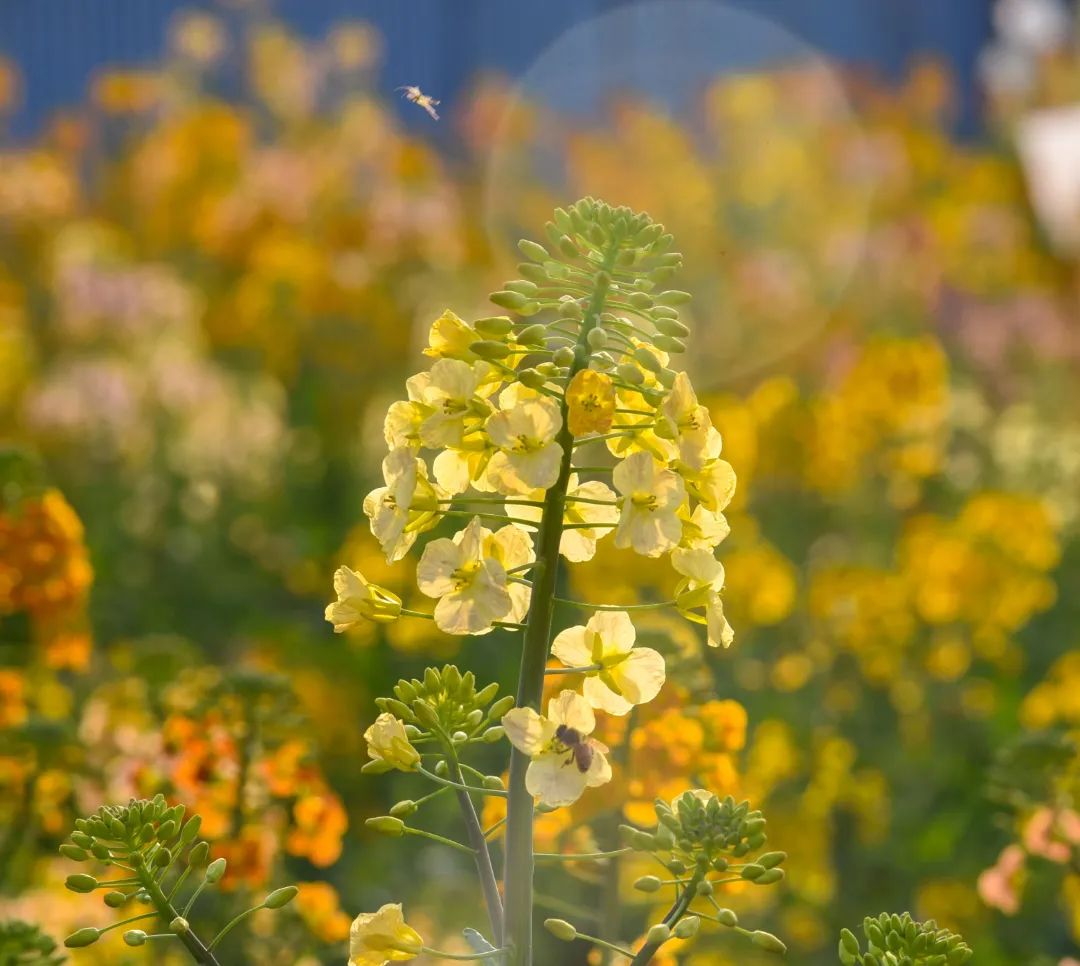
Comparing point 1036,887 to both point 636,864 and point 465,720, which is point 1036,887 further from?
point 465,720

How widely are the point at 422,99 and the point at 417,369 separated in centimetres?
291

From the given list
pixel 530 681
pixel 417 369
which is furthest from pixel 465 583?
pixel 417 369

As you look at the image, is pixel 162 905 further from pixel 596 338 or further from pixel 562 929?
pixel 596 338

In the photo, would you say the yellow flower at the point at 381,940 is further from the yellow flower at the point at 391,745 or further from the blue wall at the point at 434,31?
the blue wall at the point at 434,31

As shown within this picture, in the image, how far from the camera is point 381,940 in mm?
817

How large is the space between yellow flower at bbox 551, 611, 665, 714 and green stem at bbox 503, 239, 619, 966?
3 centimetres

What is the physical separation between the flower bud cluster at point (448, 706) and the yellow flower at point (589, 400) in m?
0.17

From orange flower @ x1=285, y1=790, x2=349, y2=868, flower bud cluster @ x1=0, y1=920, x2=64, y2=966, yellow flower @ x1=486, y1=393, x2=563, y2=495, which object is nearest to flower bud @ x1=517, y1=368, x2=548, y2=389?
yellow flower @ x1=486, y1=393, x2=563, y2=495

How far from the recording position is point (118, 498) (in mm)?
3631

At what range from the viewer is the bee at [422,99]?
1036 millimetres

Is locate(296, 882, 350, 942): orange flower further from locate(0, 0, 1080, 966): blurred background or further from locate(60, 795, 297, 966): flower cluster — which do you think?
locate(60, 795, 297, 966): flower cluster

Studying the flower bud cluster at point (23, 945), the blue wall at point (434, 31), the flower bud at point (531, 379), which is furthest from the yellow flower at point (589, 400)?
the blue wall at point (434, 31)

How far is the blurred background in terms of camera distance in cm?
165

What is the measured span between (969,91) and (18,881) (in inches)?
362
